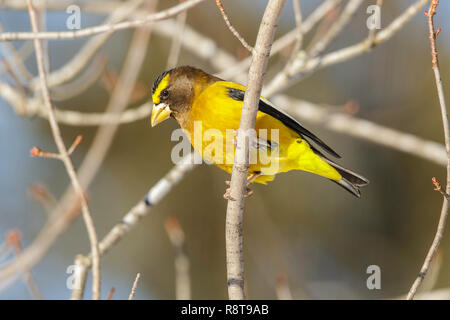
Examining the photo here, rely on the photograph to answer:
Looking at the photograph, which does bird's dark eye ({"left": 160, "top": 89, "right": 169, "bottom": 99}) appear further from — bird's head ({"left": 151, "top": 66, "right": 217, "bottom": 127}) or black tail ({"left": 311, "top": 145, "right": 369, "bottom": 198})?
black tail ({"left": 311, "top": 145, "right": 369, "bottom": 198})

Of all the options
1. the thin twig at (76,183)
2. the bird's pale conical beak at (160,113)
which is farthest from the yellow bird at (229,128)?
the thin twig at (76,183)

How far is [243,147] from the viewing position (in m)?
2.97

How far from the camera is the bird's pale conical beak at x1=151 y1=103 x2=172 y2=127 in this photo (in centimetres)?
444

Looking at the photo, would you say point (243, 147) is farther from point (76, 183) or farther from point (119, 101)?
point (119, 101)

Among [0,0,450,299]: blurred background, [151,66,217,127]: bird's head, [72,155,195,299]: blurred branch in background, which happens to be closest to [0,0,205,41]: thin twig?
[151,66,217,127]: bird's head

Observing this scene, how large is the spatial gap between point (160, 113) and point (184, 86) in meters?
0.30

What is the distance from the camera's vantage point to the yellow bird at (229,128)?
390cm

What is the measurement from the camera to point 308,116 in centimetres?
609

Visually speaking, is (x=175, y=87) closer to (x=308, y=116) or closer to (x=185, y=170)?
(x=185, y=170)

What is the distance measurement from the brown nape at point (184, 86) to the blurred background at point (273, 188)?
3102mm

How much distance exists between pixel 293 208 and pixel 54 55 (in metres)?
4.09

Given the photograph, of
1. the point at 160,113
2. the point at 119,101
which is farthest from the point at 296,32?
the point at 119,101

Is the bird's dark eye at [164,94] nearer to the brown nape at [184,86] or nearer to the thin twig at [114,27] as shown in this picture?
the brown nape at [184,86]
